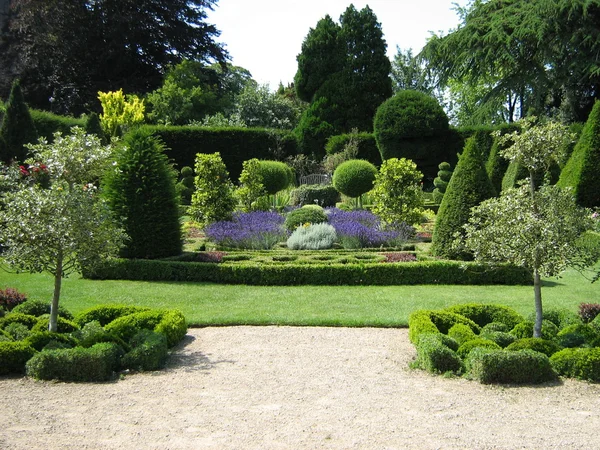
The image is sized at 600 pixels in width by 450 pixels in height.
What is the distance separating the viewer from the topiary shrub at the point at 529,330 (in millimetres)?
6632

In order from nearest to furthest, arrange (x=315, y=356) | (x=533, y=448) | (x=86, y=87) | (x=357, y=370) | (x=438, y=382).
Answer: (x=533, y=448) → (x=438, y=382) → (x=357, y=370) → (x=315, y=356) → (x=86, y=87)

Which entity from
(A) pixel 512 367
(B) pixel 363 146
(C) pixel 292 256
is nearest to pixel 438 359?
(A) pixel 512 367

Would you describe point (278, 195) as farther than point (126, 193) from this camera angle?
Yes

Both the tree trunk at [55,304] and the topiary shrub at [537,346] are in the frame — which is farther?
the tree trunk at [55,304]

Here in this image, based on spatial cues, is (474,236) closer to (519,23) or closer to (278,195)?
(278,195)

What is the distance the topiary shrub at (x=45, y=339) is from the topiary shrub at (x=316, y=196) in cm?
1421

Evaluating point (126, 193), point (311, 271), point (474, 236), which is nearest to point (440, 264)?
point (311, 271)

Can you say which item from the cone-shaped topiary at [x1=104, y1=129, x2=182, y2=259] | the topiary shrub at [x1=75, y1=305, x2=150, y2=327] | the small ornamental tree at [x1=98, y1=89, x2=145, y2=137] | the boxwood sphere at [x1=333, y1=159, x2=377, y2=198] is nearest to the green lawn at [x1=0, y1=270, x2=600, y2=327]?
the topiary shrub at [x1=75, y1=305, x2=150, y2=327]

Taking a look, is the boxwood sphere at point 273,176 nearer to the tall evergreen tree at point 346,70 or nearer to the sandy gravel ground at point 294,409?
the tall evergreen tree at point 346,70

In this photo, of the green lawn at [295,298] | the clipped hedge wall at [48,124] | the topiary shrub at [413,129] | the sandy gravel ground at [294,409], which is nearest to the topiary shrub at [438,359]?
the sandy gravel ground at [294,409]

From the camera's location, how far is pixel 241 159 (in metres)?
25.8

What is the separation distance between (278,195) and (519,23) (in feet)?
35.9

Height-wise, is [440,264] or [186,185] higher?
[186,185]

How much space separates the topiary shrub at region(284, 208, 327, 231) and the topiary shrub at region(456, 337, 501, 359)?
343 inches
